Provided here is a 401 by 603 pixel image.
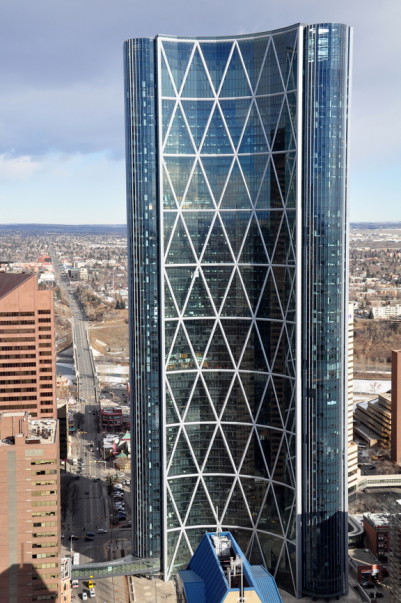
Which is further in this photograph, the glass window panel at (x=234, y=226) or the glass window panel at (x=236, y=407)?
the glass window panel at (x=236, y=407)

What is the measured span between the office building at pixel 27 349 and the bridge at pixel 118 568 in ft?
70.9

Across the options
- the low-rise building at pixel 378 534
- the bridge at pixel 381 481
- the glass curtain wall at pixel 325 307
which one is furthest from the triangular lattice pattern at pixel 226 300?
the bridge at pixel 381 481

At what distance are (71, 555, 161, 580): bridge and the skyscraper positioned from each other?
1.32 m

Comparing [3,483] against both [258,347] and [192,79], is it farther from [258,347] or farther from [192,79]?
[192,79]

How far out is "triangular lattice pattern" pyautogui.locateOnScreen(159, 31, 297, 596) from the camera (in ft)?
265

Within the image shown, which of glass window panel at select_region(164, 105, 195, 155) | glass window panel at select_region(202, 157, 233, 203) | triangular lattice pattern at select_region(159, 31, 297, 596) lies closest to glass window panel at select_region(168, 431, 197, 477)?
triangular lattice pattern at select_region(159, 31, 297, 596)

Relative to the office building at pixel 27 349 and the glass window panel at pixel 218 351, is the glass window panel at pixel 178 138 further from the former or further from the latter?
the office building at pixel 27 349

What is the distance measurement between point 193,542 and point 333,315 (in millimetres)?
27071

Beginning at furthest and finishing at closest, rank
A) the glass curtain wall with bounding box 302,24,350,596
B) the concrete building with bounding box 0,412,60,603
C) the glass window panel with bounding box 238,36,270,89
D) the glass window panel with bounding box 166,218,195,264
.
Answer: the glass window panel with bounding box 166,218,195,264, the glass window panel with bounding box 238,36,270,89, the glass curtain wall with bounding box 302,24,350,596, the concrete building with bounding box 0,412,60,603

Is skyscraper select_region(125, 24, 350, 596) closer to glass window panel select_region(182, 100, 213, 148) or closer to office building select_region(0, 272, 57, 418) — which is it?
glass window panel select_region(182, 100, 213, 148)

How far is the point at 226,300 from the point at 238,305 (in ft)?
4.27

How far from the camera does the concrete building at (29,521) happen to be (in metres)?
61.5

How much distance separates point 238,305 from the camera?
83125mm

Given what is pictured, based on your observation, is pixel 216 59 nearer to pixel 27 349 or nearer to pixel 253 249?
pixel 253 249
